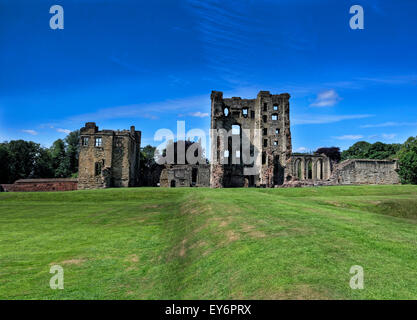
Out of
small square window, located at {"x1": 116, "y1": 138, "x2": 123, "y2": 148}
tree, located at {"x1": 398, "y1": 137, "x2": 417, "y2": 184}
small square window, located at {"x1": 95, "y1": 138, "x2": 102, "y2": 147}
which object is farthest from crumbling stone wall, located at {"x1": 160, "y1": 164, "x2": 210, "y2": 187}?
tree, located at {"x1": 398, "y1": 137, "x2": 417, "y2": 184}

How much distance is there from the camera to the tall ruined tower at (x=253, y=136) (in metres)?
48.4

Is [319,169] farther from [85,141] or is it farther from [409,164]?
[85,141]

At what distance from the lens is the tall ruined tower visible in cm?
4841

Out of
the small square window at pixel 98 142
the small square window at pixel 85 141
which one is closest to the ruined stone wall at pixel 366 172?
the small square window at pixel 98 142

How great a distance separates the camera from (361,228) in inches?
390

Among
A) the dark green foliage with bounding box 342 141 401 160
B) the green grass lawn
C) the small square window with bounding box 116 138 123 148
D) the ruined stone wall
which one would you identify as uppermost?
the dark green foliage with bounding box 342 141 401 160

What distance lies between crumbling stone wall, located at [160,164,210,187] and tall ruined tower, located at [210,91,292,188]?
10717 mm

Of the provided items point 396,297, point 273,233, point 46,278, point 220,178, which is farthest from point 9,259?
point 220,178

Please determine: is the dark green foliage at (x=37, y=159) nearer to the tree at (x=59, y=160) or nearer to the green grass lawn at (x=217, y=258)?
the tree at (x=59, y=160)

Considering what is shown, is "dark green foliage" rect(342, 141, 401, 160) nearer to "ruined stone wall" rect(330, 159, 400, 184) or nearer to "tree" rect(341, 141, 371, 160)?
"tree" rect(341, 141, 371, 160)

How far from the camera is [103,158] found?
1854 inches

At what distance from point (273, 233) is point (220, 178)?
35.7m

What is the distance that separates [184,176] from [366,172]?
3682 cm
